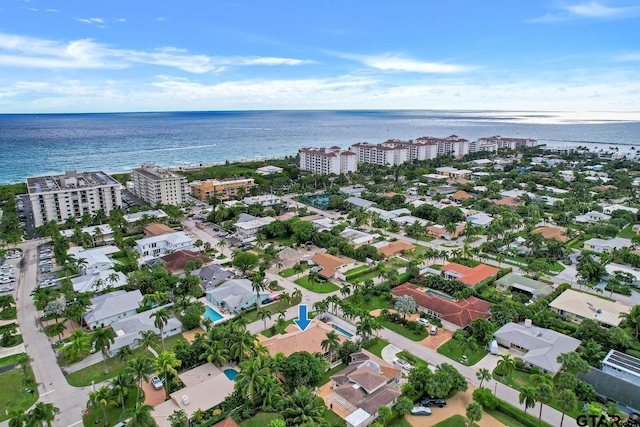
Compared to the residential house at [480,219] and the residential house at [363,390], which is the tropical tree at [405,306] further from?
the residential house at [480,219]

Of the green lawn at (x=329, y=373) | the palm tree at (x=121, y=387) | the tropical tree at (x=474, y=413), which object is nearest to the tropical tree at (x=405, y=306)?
the green lawn at (x=329, y=373)

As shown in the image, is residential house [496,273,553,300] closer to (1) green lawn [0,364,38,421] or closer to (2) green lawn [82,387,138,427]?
(2) green lawn [82,387,138,427]

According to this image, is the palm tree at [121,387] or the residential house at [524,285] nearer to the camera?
the palm tree at [121,387]

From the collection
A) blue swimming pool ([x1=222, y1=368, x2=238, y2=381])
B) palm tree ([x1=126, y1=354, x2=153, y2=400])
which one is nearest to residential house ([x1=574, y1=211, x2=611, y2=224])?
blue swimming pool ([x1=222, y1=368, x2=238, y2=381])

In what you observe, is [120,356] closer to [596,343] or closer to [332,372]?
[332,372]

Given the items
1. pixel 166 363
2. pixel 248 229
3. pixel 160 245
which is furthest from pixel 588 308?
pixel 160 245

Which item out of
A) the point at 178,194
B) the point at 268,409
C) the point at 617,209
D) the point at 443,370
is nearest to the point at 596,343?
the point at 443,370
